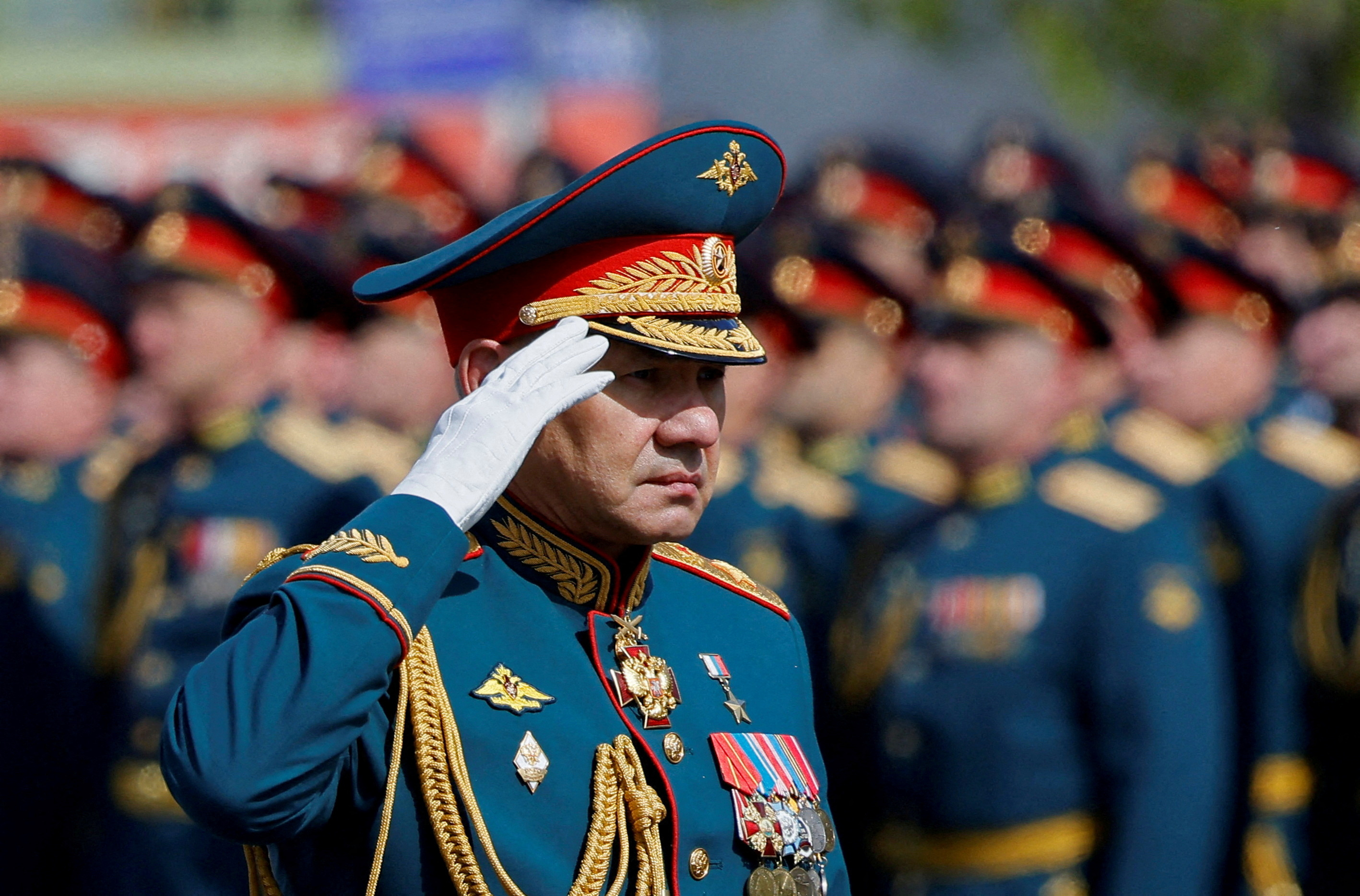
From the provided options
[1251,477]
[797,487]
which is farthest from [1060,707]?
[797,487]

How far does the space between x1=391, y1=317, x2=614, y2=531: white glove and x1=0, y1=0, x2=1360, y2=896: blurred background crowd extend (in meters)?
2.71

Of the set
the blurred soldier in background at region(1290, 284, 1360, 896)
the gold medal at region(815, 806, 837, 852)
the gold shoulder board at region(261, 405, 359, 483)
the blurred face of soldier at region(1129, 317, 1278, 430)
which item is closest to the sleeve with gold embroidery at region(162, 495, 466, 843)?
the gold medal at region(815, 806, 837, 852)

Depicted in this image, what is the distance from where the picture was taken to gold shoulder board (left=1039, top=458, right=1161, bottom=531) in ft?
17.6

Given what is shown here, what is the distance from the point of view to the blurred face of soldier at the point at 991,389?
5.51 meters

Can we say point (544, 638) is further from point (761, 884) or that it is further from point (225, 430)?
point (225, 430)

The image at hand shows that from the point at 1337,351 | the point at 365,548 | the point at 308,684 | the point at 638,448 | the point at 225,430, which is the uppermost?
the point at 638,448

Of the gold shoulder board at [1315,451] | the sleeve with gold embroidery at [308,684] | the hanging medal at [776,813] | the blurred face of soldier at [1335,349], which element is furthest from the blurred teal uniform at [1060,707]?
the sleeve with gold embroidery at [308,684]

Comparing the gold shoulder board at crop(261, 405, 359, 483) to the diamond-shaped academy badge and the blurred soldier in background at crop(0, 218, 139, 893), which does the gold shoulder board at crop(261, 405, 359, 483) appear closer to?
the blurred soldier in background at crop(0, 218, 139, 893)

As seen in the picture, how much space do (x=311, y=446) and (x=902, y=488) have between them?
2451 mm

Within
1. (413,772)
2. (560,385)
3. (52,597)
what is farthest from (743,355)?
(52,597)

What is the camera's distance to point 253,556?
6.20 metres

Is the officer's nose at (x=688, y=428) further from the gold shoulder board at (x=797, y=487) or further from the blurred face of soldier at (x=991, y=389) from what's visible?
the gold shoulder board at (x=797, y=487)

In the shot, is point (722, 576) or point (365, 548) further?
point (722, 576)

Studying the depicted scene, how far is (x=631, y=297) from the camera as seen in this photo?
2.84 metres
